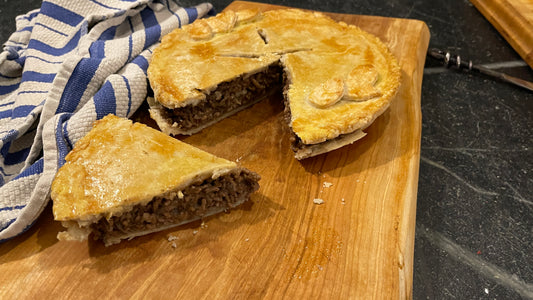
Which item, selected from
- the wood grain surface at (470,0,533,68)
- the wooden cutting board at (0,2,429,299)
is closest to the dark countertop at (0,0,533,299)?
the wood grain surface at (470,0,533,68)

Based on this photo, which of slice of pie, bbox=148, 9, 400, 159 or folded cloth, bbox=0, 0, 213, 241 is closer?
folded cloth, bbox=0, 0, 213, 241

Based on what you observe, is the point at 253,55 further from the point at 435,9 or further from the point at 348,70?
the point at 435,9

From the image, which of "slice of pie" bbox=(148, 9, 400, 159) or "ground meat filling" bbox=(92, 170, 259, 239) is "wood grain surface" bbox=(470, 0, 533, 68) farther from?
"ground meat filling" bbox=(92, 170, 259, 239)

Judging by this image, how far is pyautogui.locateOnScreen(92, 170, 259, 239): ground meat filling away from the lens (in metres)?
2.51

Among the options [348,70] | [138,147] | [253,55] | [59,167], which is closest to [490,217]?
[348,70]

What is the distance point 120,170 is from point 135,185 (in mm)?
149

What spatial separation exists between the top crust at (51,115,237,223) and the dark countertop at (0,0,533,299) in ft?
4.66

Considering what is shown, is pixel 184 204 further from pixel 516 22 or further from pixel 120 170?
pixel 516 22

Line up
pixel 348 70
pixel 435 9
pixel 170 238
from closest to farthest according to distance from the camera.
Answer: pixel 170 238
pixel 348 70
pixel 435 9

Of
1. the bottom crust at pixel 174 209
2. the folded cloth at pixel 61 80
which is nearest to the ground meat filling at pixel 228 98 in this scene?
the folded cloth at pixel 61 80

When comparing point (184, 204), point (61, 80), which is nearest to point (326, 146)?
point (184, 204)

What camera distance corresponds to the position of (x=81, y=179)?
98.7 inches

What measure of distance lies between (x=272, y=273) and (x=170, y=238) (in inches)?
25.9

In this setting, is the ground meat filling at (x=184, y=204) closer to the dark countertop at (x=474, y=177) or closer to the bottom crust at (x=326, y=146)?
the bottom crust at (x=326, y=146)
